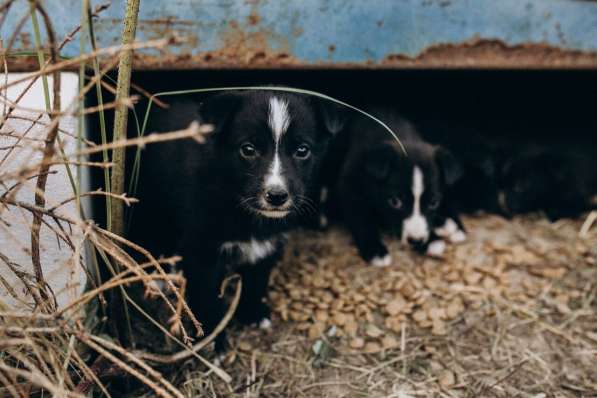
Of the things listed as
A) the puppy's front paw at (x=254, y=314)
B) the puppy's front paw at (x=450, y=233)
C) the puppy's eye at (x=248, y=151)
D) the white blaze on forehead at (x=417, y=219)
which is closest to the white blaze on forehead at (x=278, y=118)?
the puppy's eye at (x=248, y=151)

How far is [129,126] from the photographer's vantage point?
11.8 feet

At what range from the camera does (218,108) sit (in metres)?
2.81

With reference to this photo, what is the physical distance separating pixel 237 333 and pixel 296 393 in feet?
1.79

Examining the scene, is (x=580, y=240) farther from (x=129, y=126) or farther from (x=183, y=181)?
(x=129, y=126)

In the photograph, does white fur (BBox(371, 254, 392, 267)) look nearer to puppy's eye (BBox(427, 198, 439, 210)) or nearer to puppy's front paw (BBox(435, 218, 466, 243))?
puppy's eye (BBox(427, 198, 439, 210))

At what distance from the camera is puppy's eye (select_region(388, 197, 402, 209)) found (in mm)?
3919

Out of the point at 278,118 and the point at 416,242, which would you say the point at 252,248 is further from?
the point at 416,242

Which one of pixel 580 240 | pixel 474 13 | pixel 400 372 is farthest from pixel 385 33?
pixel 580 240

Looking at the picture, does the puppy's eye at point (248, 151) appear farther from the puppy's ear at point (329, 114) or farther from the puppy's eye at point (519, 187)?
the puppy's eye at point (519, 187)

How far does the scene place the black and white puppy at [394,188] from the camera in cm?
382

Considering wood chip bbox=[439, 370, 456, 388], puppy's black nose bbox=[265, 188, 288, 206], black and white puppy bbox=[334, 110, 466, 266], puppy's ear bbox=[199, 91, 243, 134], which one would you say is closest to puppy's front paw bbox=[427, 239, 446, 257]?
black and white puppy bbox=[334, 110, 466, 266]

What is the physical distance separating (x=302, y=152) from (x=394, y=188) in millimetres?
1120

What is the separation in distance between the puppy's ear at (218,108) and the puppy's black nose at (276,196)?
42cm

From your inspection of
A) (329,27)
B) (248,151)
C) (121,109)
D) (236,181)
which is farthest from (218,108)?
(329,27)
